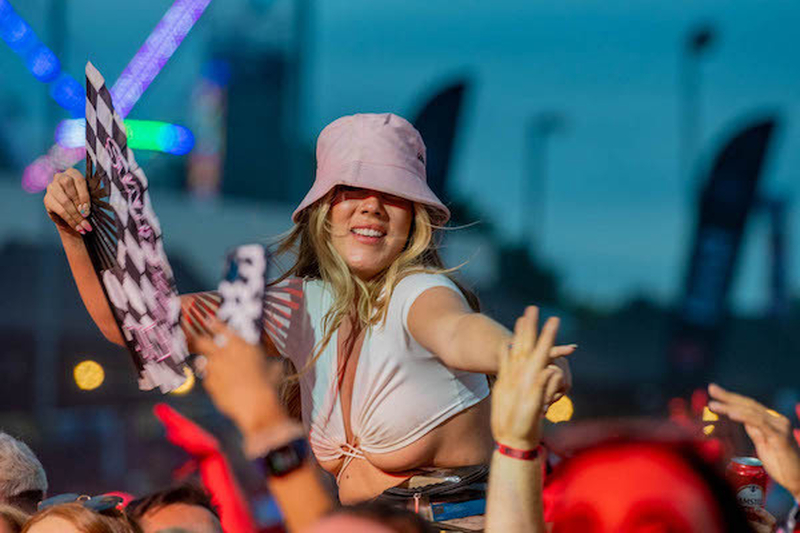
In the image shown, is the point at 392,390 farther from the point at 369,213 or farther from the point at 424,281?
the point at 369,213

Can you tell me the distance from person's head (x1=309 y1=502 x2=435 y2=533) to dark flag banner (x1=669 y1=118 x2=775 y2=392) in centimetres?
1370

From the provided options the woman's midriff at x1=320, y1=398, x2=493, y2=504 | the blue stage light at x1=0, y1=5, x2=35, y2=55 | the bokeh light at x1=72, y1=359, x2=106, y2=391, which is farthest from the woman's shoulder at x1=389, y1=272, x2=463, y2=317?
the blue stage light at x1=0, y1=5, x2=35, y2=55

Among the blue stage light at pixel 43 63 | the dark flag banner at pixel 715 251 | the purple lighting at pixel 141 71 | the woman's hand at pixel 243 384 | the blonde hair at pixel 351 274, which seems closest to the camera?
the woman's hand at pixel 243 384

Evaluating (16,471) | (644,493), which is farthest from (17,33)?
(644,493)

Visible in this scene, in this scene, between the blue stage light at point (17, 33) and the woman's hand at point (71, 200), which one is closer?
the woman's hand at point (71, 200)

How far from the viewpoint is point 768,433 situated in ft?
6.15

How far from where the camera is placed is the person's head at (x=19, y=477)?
295 cm

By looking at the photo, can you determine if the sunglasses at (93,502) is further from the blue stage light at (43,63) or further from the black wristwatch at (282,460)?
the blue stage light at (43,63)

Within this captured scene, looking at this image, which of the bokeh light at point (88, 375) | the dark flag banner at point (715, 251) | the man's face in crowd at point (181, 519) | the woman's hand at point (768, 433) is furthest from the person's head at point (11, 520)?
the dark flag banner at point (715, 251)

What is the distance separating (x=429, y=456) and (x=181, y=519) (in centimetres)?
79

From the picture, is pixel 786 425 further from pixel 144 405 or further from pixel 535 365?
pixel 144 405

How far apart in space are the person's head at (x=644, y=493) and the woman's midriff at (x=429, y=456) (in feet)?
2.68

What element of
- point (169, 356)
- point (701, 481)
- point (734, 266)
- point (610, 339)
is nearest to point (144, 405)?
point (734, 266)

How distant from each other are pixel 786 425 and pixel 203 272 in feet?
54.8
